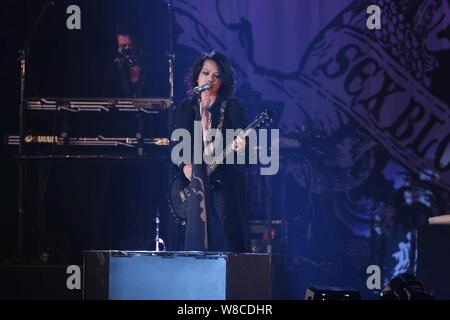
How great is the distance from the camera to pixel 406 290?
125 inches

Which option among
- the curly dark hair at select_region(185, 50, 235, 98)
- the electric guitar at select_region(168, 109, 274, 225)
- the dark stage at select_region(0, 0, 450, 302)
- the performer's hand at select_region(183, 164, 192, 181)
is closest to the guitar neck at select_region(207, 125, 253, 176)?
the electric guitar at select_region(168, 109, 274, 225)

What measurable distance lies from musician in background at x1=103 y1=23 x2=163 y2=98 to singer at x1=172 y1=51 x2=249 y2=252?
1.46 metres

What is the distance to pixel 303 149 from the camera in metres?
6.64

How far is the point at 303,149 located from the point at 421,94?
1.45 m

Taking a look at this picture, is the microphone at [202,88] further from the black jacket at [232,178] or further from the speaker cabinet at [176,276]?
the speaker cabinet at [176,276]

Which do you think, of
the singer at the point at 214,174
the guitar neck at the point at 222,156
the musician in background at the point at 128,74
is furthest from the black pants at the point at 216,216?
the musician in background at the point at 128,74

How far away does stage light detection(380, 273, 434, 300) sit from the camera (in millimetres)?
3123

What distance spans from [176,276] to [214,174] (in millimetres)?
2340

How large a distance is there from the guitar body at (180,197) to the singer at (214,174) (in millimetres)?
58

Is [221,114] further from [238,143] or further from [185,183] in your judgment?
[185,183]

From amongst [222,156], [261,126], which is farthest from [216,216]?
[261,126]
